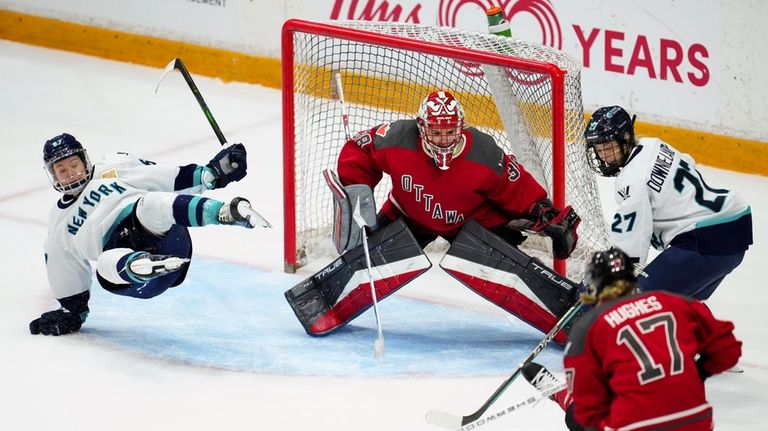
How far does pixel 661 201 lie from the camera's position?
4285 mm

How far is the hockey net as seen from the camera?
507 cm

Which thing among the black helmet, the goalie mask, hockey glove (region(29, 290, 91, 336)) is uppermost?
the goalie mask

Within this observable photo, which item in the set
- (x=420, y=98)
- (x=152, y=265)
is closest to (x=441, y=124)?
(x=152, y=265)

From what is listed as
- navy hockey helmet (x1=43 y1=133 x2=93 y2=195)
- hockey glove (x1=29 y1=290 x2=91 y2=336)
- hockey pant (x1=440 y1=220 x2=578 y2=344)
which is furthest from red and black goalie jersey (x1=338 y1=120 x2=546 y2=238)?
hockey glove (x1=29 y1=290 x2=91 y2=336)

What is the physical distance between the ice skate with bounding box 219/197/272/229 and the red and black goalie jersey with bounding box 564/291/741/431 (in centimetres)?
167

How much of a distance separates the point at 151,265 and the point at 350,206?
2.57 ft

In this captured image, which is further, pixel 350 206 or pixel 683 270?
pixel 350 206

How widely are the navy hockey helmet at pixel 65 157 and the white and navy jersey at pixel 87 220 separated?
37mm

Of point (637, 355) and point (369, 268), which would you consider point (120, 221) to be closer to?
point (369, 268)

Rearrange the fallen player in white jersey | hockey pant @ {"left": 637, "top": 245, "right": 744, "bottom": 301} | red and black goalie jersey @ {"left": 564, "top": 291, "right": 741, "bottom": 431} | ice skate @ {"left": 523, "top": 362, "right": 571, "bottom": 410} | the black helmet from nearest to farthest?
red and black goalie jersey @ {"left": 564, "top": 291, "right": 741, "bottom": 431}, the black helmet, ice skate @ {"left": 523, "top": 362, "right": 571, "bottom": 410}, hockey pant @ {"left": 637, "top": 245, "right": 744, "bottom": 301}, the fallen player in white jersey

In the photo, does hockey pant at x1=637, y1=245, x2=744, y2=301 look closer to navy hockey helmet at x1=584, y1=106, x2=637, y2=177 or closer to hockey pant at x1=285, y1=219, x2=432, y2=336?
navy hockey helmet at x1=584, y1=106, x2=637, y2=177

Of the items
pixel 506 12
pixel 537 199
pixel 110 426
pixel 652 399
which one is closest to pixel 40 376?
pixel 110 426

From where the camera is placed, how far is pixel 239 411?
4.33m

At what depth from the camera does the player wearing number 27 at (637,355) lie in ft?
10.2
